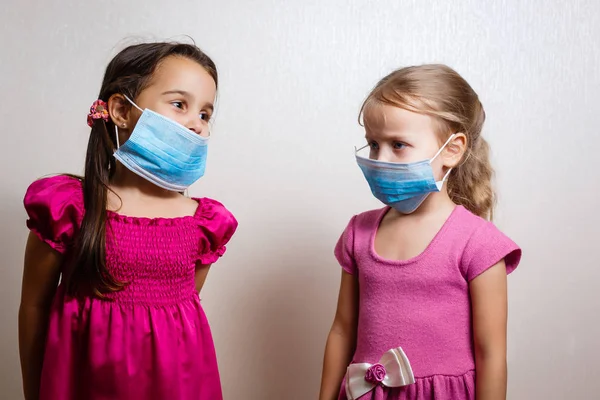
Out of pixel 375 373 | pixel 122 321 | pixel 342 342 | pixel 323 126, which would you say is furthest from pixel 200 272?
pixel 323 126

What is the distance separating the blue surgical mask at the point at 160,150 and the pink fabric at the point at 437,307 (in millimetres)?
427

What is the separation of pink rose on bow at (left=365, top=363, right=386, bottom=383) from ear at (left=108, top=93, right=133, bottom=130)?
66 centimetres

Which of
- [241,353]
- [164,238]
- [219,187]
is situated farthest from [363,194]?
[164,238]

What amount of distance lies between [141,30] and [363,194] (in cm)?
73

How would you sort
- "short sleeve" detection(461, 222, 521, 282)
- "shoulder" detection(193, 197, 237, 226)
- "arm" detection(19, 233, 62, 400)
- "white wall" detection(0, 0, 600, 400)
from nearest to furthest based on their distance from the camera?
1. "short sleeve" detection(461, 222, 521, 282)
2. "arm" detection(19, 233, 62, 400)
3. "shoulder" detection(193, 197, 237, 226)
4. "white wall" detection(0, 0, 600, 400)

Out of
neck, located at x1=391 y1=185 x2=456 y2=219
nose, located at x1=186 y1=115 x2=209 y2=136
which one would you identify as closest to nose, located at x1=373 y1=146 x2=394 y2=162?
neck, located at x1=391 y1=185 x2=456 y2=219

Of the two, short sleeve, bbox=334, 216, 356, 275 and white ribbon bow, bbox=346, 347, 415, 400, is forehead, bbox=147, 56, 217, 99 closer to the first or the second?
short sleeve, bbox=334, 216, 356, 275

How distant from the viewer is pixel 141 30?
5.88 feet

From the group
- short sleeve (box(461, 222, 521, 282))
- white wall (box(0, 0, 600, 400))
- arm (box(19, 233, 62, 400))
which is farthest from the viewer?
white wall (box(0, 0, 600, 400))

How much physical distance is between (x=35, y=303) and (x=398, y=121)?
778mm

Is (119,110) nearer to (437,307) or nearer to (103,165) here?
(103,165)

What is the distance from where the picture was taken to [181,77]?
1330mm

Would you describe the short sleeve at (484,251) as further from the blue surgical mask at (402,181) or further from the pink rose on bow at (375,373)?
the pink rose on bow at (375,373)

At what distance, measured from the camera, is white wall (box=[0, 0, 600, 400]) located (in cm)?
179
